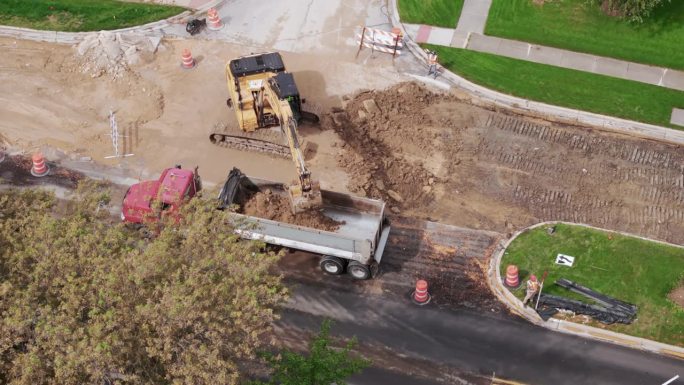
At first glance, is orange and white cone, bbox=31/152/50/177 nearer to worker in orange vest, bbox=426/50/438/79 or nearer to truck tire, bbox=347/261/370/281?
truck tire, bbox=347/261/370/281

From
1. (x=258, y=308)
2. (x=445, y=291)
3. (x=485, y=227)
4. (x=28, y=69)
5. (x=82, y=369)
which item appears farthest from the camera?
(x=28, y=69)

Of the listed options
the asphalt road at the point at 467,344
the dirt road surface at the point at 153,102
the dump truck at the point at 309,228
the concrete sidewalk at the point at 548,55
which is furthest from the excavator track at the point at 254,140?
the concrete sidewalk at the point at 548,55

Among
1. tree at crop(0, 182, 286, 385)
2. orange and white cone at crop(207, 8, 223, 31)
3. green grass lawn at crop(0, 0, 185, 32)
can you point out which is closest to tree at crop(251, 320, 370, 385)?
tree at crop(0, 182, 286, 385)

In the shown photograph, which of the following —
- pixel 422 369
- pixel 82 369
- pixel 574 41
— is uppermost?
pixel 574 41

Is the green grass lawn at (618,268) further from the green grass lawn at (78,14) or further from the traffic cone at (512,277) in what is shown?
the green grass lawn at (78,14)

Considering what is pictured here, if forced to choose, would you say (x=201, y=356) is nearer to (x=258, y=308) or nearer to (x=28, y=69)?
(x=258, y=308)

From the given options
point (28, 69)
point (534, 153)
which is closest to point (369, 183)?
point (534, 153)
